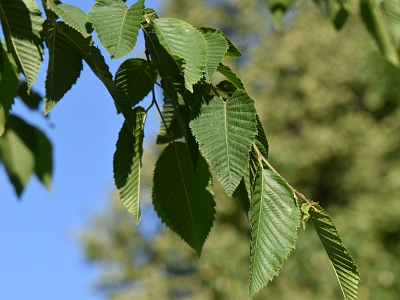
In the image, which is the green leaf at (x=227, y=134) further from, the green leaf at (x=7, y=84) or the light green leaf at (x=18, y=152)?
the light green leaf at (x=18, y=152)

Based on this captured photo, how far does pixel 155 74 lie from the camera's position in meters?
0.69

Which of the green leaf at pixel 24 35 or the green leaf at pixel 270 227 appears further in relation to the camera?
the green leaf at pixel 24 35

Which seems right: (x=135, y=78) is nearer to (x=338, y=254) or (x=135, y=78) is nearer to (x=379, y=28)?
(x=338, y=254)

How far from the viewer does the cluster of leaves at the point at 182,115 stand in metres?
0.57

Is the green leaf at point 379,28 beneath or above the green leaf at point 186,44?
beneath

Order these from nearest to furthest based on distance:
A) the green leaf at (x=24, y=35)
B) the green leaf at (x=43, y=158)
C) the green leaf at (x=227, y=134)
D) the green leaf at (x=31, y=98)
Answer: the green leaf at (x=227, y=134)
the green leaf at (x=24, y=35)
the green leaf at (x=31, y=98)
the green leaf at (x=43, y=158)

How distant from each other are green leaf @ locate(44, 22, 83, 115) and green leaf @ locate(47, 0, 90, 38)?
21mm

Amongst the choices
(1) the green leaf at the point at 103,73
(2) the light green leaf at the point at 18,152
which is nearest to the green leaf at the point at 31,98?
(2) the light green leaf at the point at 18,152

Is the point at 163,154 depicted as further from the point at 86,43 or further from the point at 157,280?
the point at 157,280

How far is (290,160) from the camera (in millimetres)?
10336

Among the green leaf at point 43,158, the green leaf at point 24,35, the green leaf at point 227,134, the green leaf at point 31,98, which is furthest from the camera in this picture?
the green leaf at point 43,158

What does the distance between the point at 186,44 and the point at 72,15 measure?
138 mm

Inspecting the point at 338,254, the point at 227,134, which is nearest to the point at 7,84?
the point at 227,134

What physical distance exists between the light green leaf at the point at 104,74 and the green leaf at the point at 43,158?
67 centimetres
